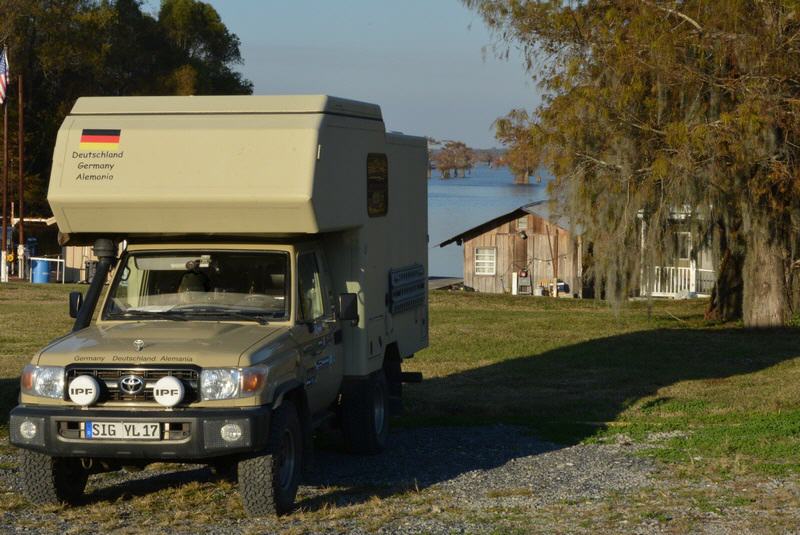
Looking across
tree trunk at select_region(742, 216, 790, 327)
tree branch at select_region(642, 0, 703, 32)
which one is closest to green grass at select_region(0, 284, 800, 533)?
tree trunk at select_region(742, 216, 790, 327)

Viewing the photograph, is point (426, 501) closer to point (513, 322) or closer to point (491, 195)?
point (513, 322)

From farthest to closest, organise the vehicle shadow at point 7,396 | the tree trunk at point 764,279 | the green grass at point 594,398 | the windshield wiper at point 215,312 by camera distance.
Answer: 1. the tree trunk at point 764,279
2. the vehicle shadow at point 7,396
3. the windshield wiper at point 215,312
4. the green grass at point 594,398

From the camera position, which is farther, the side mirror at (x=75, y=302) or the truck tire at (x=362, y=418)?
the truck tire at (x=362, y=418)

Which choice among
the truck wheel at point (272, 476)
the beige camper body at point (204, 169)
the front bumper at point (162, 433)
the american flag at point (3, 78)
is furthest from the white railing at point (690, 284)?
the front bumper at point (162, 433)

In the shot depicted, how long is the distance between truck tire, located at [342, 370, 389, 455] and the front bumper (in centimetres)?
257

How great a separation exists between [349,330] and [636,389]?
21.8ft

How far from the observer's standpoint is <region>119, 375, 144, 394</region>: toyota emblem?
8.95 metres

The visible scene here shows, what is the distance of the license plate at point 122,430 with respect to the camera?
8836 millimetres

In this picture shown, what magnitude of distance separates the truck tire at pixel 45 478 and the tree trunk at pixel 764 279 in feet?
57.3

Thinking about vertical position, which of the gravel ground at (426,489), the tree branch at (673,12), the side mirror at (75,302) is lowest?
the gravel ground at (426,489)

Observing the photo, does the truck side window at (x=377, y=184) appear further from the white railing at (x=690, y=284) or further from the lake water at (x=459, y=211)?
the white railing at (x=690, y=284)

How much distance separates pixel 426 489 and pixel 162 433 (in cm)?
235

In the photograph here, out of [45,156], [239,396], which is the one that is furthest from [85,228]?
[45,156]

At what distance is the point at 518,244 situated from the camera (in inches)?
2430
